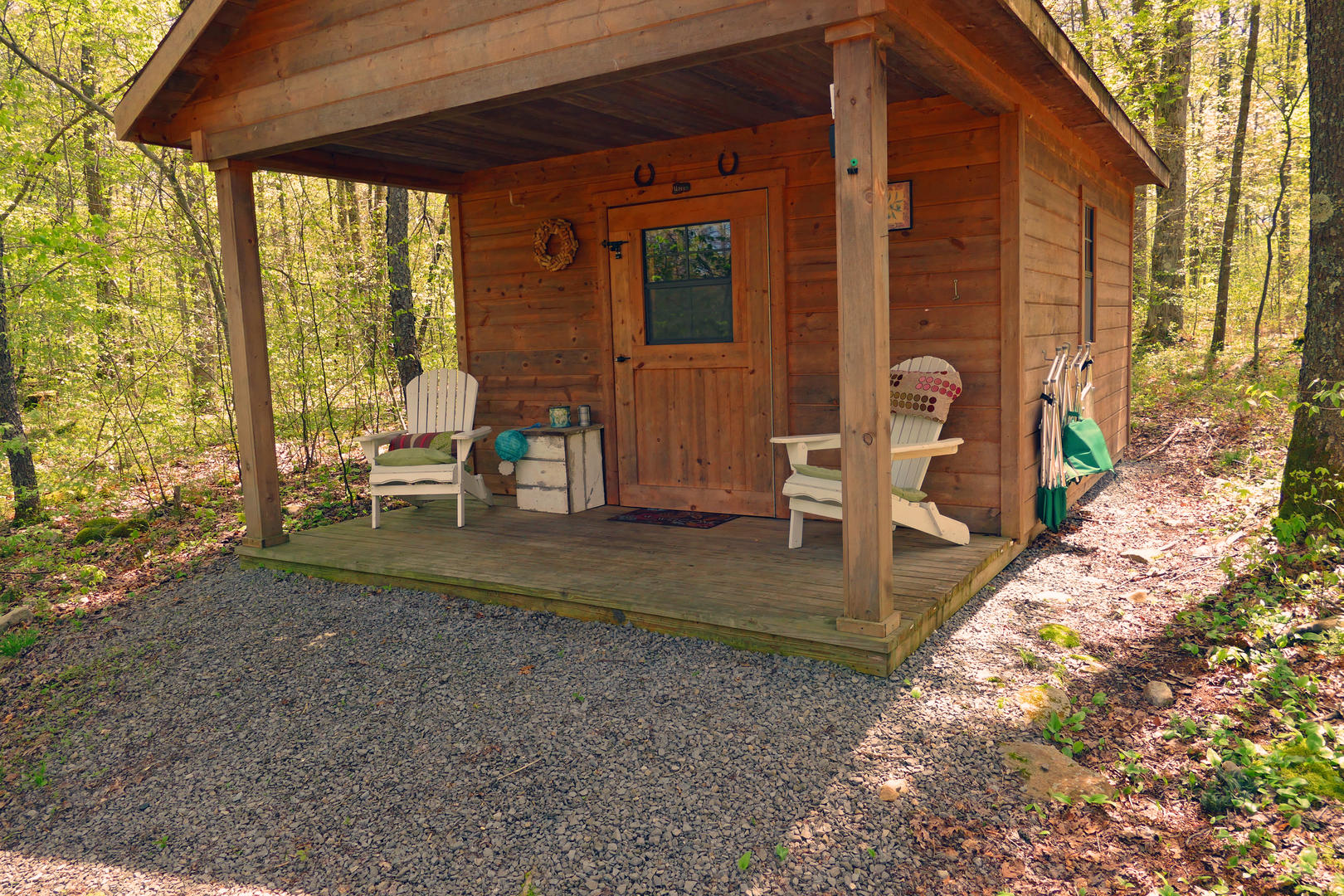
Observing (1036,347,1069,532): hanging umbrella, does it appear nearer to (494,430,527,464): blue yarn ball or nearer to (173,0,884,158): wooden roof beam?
(173,0,884,158): wooden roof beam

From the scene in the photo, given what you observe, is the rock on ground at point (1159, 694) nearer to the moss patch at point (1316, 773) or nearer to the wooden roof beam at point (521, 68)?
the moss patch at point (1316, 773)

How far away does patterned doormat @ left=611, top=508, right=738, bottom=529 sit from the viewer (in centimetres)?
486

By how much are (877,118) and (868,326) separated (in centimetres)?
65

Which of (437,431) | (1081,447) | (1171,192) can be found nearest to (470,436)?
(437,431)

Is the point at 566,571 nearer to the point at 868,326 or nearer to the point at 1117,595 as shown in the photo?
the point at 868,326

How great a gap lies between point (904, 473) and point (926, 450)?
45cm

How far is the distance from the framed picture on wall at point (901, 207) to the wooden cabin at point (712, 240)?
0.08 ft

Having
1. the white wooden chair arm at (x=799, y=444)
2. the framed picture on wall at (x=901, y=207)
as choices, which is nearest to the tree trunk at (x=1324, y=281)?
the framed picture on wall at (x=901, y=207)

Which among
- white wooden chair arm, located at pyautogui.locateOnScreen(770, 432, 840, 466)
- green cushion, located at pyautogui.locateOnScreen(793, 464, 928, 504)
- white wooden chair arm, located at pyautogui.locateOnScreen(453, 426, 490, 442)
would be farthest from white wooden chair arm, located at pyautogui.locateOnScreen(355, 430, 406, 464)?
green cushion, located at pyautogui.locateOnScreen(793, 464, 928, 504)

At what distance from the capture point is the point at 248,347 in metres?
4.62

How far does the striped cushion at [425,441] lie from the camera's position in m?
5.13

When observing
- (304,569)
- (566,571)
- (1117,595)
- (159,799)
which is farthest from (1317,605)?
(304,569)

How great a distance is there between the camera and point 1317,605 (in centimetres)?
313

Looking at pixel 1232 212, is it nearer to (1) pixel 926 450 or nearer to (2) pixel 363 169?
(1) pixel 926 450
